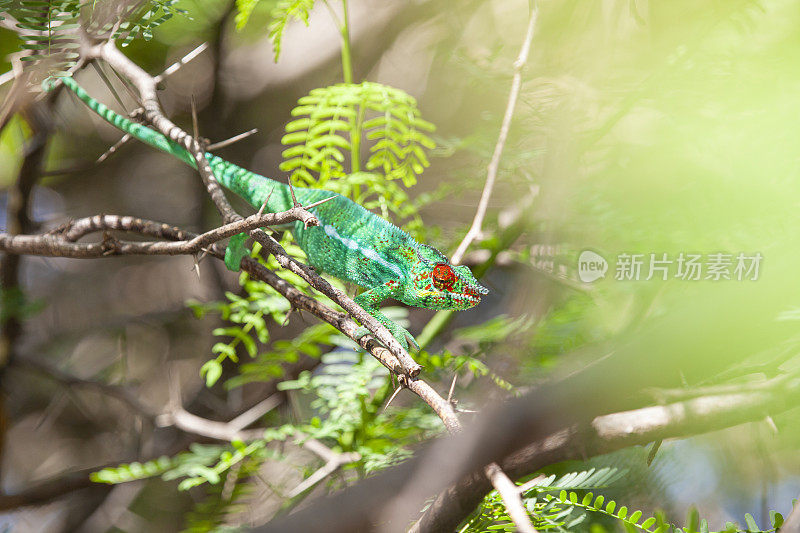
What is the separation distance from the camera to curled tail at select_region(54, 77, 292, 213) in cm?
86

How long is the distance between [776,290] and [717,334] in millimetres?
162

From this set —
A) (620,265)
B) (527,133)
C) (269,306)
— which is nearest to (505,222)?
(527,133)

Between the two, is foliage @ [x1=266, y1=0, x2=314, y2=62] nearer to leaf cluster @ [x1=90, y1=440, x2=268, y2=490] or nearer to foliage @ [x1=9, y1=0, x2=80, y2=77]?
foliage @ [x1=9, y1=0, x2=80, y2=77]

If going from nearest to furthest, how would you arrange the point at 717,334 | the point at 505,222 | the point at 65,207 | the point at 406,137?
the point at 717,334, the point at 406,137, the point at 505,222, the point at 65,207

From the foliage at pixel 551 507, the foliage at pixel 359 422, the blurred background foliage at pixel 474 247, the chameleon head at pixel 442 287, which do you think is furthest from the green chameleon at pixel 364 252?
the foliage at pixel 359 422

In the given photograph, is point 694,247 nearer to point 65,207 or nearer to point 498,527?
point 498,527

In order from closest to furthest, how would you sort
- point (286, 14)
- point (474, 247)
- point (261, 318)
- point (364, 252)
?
1. point (364, 252)
2. point (286, 14)
3. point (261, 318)
4. point (474, 247)

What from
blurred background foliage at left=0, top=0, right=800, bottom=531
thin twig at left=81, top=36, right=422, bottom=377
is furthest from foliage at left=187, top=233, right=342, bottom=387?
thin twig at left=81, top=36, right=422, bottom=377

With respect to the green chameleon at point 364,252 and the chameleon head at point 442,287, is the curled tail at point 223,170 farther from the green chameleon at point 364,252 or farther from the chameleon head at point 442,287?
the chameleon head at point 442,287

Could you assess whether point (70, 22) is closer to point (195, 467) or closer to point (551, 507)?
point (195, 467)

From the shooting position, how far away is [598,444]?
0.63 metres

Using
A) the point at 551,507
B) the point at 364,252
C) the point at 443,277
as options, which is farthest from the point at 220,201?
the point at 551,507

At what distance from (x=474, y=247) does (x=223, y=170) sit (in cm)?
57

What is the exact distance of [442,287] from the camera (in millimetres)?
682
